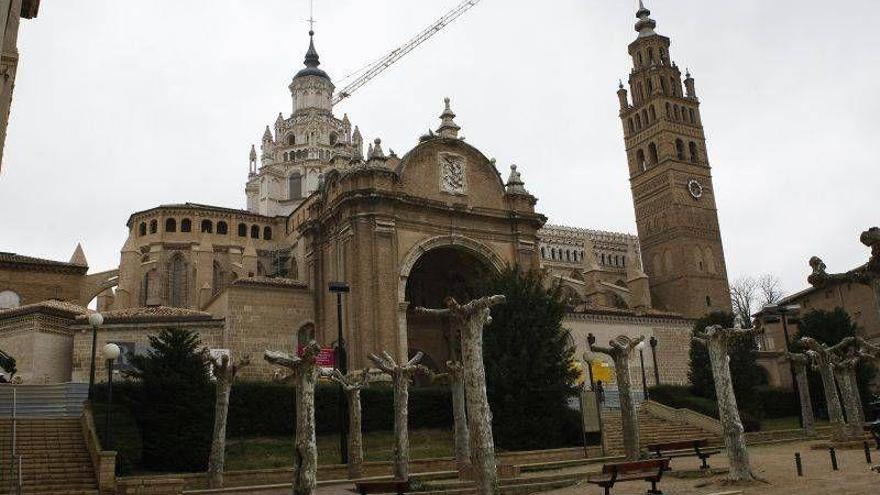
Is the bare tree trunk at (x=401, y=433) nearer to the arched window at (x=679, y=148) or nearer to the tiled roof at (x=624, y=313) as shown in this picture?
the tiled roof at (x=624, y=313)

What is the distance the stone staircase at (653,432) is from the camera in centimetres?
3114

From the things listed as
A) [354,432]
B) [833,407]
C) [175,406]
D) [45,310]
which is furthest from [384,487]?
[45,310]

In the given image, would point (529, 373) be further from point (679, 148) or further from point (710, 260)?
point (679, 148)

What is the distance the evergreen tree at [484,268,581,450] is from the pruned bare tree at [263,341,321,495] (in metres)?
14.9

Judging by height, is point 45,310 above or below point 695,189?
below

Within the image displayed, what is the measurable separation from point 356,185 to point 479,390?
80.0ft

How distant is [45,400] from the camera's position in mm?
27875

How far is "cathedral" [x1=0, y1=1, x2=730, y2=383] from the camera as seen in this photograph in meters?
37.1

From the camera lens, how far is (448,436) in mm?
32031

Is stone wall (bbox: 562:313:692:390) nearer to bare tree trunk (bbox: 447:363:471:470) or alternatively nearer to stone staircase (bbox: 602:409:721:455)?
stone staircase (bbox: 602:409:721:455)

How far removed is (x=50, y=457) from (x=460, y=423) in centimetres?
1273

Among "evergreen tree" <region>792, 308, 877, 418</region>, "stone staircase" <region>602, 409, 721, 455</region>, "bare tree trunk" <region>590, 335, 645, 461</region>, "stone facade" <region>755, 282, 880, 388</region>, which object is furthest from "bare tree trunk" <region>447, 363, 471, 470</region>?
"stone facade" <region>755, 282, 880, 388</region>

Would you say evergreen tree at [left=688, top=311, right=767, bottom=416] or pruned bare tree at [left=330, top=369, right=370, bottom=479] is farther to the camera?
evergreen tree at [left=688, top=311, right=767, bottom=416]

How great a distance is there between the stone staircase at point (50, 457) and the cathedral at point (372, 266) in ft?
32.1
